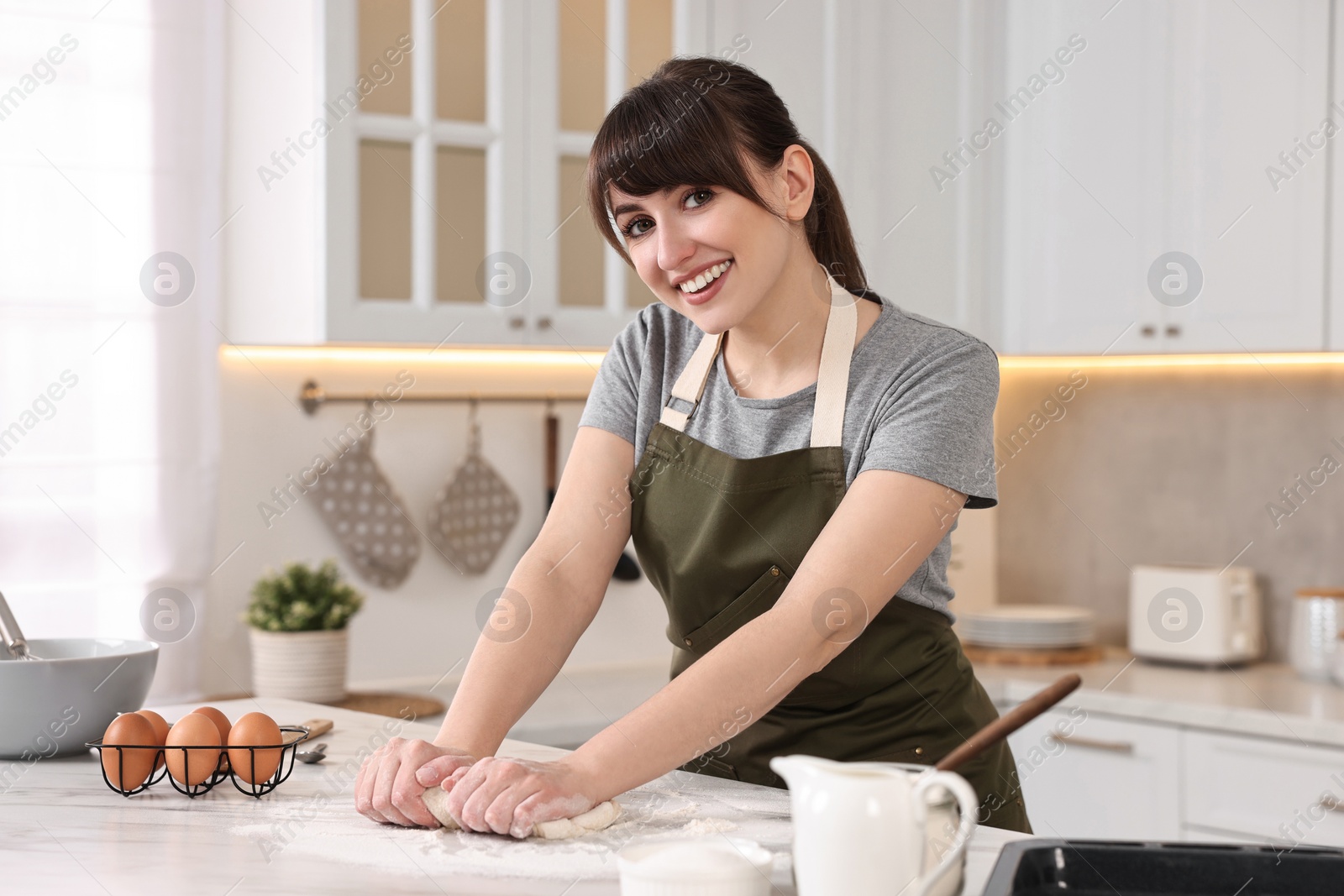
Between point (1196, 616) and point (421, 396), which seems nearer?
point (421, 396)

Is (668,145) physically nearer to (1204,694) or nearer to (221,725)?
(221,725)

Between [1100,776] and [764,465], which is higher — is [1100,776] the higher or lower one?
the lower one

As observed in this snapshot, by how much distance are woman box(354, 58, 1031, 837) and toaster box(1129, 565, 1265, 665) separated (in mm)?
1500

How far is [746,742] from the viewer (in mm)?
1501

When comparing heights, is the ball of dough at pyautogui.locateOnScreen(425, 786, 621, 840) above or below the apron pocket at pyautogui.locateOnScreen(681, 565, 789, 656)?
below

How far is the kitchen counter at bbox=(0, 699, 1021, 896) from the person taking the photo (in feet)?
3.12

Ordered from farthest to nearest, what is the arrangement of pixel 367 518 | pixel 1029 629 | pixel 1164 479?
pixel 1164 479 < pixel 1029 629 < pixel 367 518

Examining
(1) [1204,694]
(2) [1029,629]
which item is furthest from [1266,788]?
(2) [1029,629]

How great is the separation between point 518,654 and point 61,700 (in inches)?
17.6

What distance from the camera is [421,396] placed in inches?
110

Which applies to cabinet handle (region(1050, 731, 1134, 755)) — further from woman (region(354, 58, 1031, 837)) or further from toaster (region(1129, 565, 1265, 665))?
woman (region(354, 58, 1031, 837))

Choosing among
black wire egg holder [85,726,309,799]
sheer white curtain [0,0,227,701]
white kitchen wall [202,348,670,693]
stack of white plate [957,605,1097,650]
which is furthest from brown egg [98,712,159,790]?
stack of white plate [957,605,1097,650]

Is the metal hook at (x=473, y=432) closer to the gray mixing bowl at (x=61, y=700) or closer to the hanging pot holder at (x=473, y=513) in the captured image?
the hanging pot holder at (x=473, y=513)

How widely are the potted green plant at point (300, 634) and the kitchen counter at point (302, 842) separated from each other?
3.71 feet
